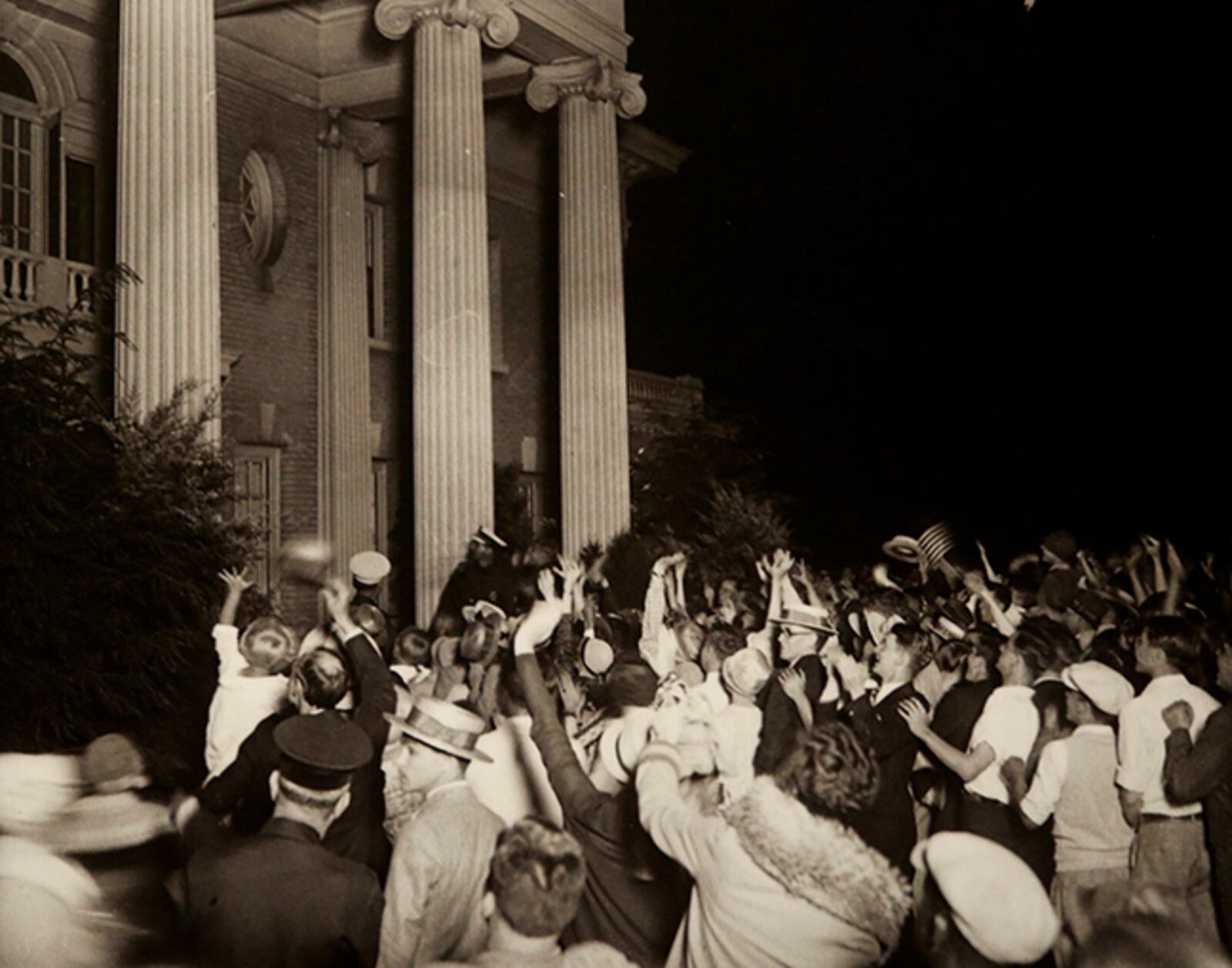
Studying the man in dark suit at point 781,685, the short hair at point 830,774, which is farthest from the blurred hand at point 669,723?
the short hair at point 830,774

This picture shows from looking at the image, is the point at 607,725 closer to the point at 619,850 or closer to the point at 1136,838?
the point at 619,850

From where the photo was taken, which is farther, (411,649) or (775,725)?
(411,649)

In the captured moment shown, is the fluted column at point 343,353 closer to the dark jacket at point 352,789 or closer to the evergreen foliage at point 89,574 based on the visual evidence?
the evergreen foliage at point 89,574

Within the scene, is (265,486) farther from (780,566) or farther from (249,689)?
(249,689)

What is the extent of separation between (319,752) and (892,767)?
113 inches

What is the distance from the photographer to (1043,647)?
607 cm

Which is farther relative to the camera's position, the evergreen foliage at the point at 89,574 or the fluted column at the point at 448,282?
the fluted column at the point at 448,282

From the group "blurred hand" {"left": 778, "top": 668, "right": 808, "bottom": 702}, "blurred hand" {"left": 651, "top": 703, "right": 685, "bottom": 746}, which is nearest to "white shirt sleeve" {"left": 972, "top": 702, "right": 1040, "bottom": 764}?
"blurred hand" {"left": 778, "top": 668, "right": 808, "bottom": 702}

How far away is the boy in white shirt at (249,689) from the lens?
612 centimetres

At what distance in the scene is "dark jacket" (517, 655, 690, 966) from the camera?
14.9 ft

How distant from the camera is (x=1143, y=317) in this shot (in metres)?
17.9

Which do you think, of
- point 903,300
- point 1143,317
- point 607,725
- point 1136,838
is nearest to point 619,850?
point 607,725

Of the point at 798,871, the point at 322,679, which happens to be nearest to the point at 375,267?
the point at 322,679

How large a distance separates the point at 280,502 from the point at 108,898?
45.8 ft
